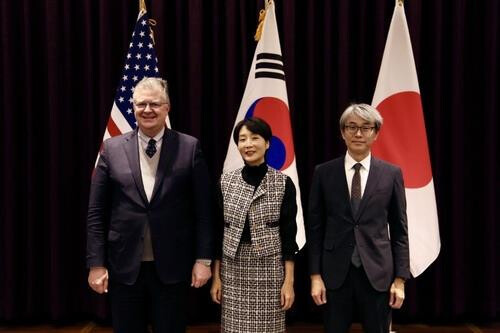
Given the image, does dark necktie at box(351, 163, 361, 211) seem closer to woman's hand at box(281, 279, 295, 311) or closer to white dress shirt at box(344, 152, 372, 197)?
white dress shirt at box(344, 152, 372, 197)

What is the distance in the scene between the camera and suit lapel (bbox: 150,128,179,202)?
2043 mm

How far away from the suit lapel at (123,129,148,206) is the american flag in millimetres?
933

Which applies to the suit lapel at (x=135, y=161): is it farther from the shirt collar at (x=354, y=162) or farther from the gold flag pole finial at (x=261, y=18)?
the gold flag pole finial at (x=261, y=18)

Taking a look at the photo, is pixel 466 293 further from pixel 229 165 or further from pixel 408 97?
pixel 229 165

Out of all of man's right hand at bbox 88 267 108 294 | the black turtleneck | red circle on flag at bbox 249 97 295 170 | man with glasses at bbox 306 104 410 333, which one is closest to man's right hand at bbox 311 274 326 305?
man with glasses at bbox 306 104 410 333

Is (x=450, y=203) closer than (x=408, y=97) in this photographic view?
No

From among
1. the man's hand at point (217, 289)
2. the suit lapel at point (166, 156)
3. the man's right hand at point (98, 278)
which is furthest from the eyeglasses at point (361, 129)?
the man's right hand at point (98, 278)

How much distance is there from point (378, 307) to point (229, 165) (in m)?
1.29

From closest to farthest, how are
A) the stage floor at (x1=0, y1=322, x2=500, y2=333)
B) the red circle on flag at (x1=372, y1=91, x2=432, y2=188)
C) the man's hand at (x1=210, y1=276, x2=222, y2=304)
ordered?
the man's hand at (x1=210, y1=276, x2=222, y2=304), the red circle on flag at (x1=372, y1=91, x2=432, y2=188), the stage floor at (x1=0, y1=322, x2=500, y2=333)

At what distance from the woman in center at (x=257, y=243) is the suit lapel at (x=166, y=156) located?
258 mm

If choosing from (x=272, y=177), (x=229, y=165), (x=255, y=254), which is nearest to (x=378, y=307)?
(x=255, y=254)

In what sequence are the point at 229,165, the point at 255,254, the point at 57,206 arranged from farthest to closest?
the point at 57,206
the point at 229,165
the point at 255,254

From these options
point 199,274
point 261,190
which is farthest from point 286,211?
point 199,274

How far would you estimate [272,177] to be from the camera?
209cm
